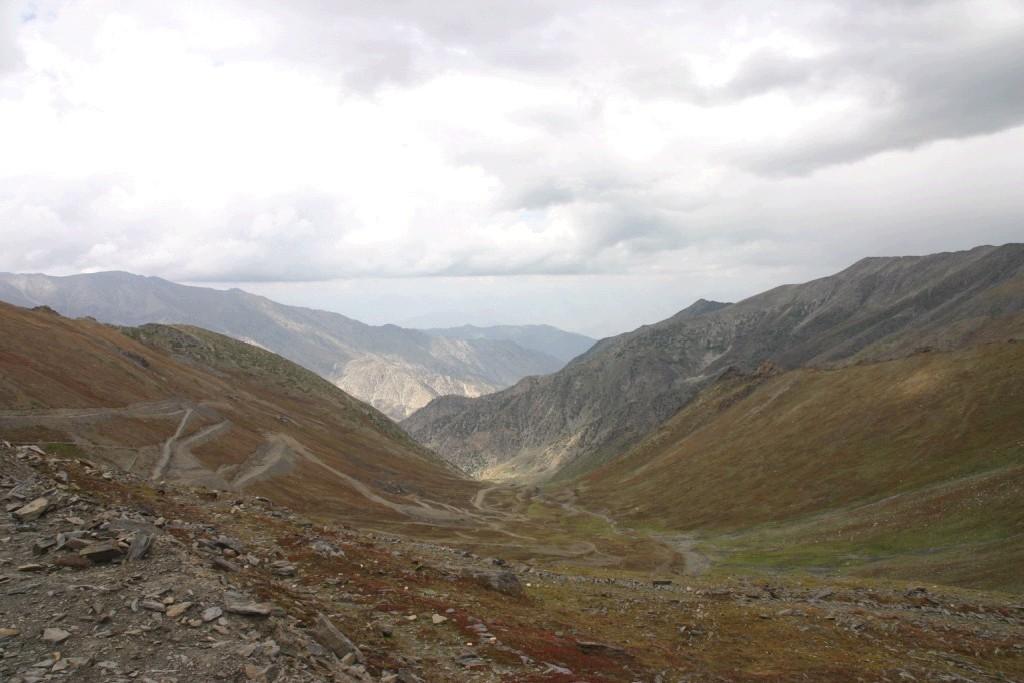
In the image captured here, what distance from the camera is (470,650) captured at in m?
22.8

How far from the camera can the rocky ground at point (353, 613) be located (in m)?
16.5

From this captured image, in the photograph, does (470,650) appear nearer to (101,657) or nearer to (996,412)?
(101,657)

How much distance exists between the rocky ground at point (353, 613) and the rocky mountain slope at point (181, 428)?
155 feet

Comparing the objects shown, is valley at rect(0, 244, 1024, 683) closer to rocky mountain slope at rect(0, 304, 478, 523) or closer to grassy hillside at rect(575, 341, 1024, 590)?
grassy hillside at rect(575, 341, 1024, 590)

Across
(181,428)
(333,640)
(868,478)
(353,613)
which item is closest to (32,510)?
(353,613)

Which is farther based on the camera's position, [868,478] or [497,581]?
[868,478]

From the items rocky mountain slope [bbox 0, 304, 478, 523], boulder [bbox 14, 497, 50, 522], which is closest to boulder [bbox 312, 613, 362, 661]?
boulder [bbox 14, 497, 50, 522]

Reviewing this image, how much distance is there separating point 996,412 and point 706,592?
3068 inches

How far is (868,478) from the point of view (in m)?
95.8

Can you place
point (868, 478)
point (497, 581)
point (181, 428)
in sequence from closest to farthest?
point (497, 581) < point (868, 478) < point (181, 428)

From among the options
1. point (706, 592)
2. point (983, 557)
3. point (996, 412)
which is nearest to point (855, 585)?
point (706, 592)

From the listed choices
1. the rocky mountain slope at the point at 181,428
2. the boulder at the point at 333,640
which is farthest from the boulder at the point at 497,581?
the rocky mountain slope at the point at 181,428

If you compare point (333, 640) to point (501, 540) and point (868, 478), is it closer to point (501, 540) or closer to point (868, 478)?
point (501, 540)

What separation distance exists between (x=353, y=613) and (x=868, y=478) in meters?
94.3
